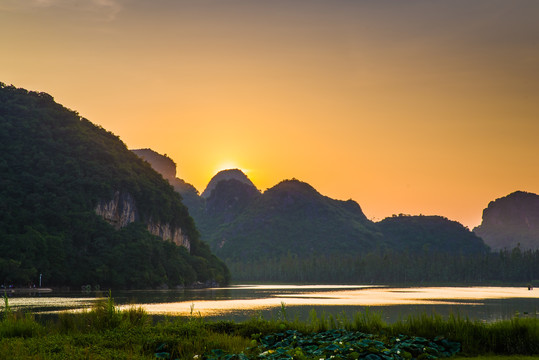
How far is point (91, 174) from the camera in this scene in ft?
612

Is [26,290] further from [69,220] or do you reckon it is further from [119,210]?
[119,210]

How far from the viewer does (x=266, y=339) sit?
1789cm

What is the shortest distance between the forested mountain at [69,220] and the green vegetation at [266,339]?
10545cm

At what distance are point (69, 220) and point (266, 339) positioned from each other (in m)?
148

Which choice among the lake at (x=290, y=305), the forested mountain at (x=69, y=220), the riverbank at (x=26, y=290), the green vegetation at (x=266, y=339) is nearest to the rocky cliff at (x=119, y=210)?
the forested mountain at (x=69, y=220)

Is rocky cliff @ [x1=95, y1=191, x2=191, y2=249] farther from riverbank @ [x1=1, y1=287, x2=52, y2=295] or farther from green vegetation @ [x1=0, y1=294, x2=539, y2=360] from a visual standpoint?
green vegetation @ [x1=0, y1=294, x2=539, y2=360]

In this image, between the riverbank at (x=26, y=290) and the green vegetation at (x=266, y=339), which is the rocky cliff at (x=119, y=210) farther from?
the green vegetation at (x=266, y=339)

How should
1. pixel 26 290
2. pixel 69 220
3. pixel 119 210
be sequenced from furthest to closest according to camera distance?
pixel 119 210 < pixel 69 220 < pixel 26 290

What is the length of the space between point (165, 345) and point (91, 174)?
179m

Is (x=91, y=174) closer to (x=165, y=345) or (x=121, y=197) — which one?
(x=121, y=197)

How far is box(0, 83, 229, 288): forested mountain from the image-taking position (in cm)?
13112

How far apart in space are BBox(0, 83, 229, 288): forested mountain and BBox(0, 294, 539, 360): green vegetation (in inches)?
4151

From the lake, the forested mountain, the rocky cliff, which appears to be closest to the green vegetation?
the lake

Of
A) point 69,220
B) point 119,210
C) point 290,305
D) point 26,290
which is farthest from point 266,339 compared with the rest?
point 119,210
